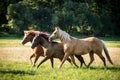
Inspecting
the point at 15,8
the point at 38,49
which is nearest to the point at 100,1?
the point at 15,8

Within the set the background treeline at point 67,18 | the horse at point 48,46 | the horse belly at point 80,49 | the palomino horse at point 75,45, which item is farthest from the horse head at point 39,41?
the background treeline at point 67,18

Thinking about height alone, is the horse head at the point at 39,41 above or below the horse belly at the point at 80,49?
above

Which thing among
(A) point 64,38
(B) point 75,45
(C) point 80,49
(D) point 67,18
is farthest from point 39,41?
(D) point 67,18

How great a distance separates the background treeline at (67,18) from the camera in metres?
56.8

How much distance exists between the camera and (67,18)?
190 ft

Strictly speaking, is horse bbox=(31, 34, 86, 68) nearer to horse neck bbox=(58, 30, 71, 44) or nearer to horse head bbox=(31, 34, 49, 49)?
horse head bbox=(31, 34, 49, 49)

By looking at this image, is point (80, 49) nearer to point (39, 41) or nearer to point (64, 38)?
point (64, 38)

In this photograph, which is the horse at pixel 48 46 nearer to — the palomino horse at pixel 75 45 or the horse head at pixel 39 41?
the horse head at pixel 39 41

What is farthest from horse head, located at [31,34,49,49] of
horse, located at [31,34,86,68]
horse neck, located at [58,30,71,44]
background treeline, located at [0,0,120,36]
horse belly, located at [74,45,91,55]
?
background treeline, located at [0,0,120,36]

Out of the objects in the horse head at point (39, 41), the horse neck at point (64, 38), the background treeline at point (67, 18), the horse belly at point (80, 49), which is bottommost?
the background treeline at point (67, 18)

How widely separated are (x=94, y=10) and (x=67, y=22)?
6.50 m

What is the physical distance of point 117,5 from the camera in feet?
174

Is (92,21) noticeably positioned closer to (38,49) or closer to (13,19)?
(13,19)

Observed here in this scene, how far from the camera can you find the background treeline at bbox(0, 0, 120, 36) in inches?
2237
